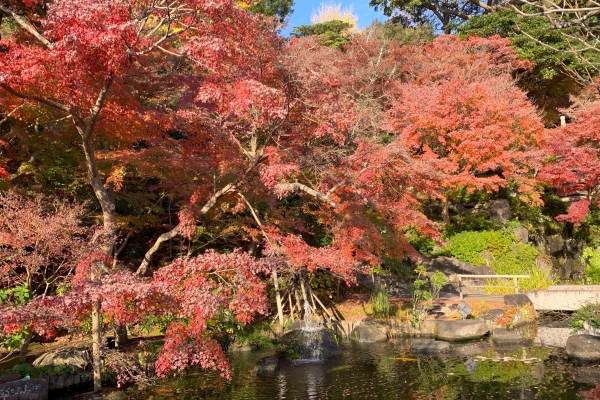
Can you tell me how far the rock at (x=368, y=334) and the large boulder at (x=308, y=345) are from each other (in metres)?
1.25

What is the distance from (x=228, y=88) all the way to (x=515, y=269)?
1440cm

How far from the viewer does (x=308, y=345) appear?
11.6 meters

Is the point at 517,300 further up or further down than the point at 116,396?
further up

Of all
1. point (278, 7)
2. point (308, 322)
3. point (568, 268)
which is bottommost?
point (308, 322)

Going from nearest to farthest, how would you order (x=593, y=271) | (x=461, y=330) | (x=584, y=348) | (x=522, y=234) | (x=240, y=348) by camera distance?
(x=584, y=348)
(x=461, y=330)
(x=240, y=348)
(x=593, y=271)
(x=522, y=234)

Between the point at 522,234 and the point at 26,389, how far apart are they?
61.0 ft

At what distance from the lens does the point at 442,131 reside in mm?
17453

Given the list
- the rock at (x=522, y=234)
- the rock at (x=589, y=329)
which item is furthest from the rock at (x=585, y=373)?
the rock at (x=522, y=234)

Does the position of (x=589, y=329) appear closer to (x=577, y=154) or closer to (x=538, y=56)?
(x=577, y=154)

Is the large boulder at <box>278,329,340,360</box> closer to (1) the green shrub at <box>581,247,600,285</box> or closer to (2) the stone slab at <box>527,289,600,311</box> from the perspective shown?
(2) the stone slab at <box>527,289,600,311</box>

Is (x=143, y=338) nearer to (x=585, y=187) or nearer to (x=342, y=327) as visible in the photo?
(x=342, y=327)

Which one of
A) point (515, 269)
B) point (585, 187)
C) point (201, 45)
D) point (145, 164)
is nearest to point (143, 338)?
point (145, 164)

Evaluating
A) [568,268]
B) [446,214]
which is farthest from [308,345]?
[568,268]

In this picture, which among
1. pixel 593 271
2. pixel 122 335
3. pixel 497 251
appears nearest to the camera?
pixel 122 335
